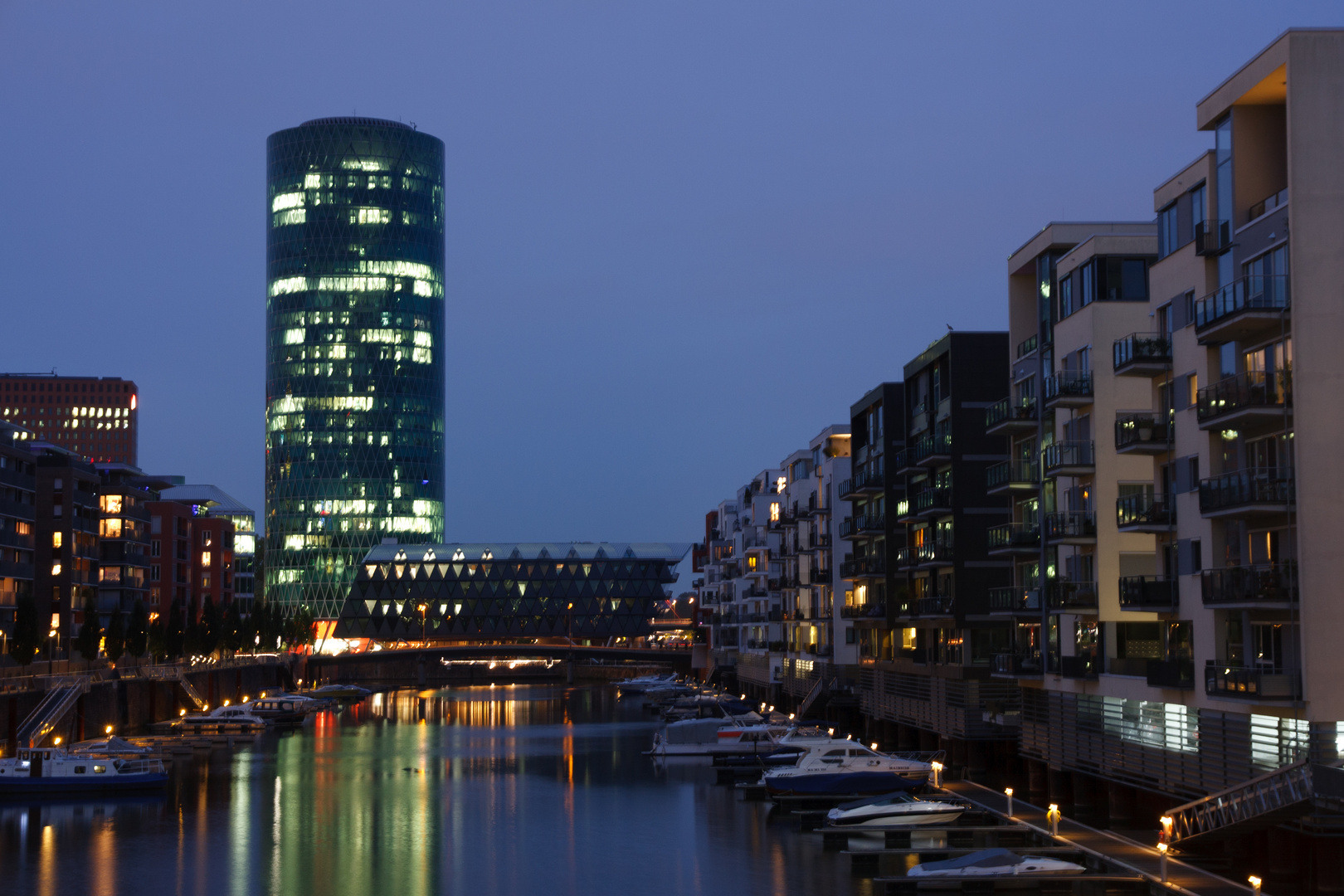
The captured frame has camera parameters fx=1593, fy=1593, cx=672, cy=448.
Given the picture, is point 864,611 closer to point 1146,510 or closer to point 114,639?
point 1146,510

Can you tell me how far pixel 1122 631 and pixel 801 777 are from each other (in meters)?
20.4

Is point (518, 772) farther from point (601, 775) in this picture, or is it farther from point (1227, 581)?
point (1227, 581)

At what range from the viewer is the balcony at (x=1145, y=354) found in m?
→ 61.8

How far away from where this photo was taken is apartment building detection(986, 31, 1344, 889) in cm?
5006

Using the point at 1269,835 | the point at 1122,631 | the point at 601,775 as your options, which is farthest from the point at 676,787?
the point at 1269,835

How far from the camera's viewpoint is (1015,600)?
261ft

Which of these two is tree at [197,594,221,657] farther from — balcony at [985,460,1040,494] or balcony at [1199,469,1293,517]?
balcony at [1199,469,1293,517]

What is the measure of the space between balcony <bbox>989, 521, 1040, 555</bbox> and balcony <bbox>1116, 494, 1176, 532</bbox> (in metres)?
12.4

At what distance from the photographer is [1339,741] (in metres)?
48.5

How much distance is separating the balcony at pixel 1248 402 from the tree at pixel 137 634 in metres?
127

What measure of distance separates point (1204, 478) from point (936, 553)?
136 ft

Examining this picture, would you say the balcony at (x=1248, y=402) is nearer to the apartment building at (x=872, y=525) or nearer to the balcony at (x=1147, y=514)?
the balcony at (x=1147, y=514)

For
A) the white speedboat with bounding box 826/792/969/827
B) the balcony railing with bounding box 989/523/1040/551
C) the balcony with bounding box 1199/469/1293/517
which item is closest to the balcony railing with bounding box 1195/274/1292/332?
the balcony with bounding box 1199/469/1293/517

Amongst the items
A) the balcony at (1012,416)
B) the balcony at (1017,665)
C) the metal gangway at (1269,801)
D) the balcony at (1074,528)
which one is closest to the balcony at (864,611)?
the balcony at (1017,665)
